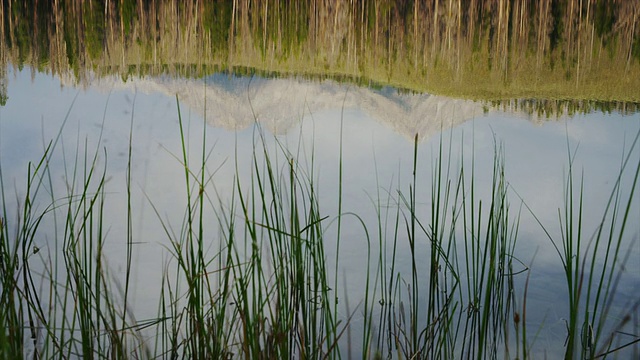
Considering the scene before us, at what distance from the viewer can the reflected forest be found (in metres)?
13.4

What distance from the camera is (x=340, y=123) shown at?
7656 millimetres

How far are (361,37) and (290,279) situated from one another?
552 inches

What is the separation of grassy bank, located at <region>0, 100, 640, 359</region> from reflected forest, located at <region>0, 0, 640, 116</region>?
331 inches

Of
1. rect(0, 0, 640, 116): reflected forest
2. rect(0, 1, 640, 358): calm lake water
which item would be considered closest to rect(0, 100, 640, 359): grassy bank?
rect(0, 1, 640, 358): calm lake water

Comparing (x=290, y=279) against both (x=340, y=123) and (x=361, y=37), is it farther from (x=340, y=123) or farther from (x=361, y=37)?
(x=361, y=37)

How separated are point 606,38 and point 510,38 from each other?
6.95 ft

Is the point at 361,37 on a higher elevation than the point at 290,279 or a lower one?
higher

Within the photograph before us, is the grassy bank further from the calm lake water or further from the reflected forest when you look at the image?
the reflected forest

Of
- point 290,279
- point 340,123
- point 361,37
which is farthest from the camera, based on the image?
point 361,37

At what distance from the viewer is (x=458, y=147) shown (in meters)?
6.48

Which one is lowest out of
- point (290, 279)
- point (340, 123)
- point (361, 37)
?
point (290, 279)

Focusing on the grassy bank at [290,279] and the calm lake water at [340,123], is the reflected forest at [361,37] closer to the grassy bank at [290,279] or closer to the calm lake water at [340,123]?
the calm lake water at [340,123]

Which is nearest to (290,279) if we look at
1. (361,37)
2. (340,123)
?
(340,123)

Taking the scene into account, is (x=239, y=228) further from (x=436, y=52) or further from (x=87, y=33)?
(x=436, y=52)
